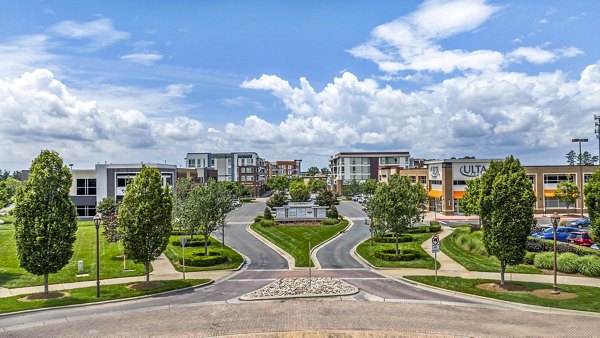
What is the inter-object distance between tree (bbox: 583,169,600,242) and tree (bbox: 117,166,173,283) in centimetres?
2772

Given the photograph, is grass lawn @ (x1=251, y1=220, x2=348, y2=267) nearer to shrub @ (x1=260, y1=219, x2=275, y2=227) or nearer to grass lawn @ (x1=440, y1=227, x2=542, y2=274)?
shrub @ (x1=260, y1=219, x2=275, y2=227)

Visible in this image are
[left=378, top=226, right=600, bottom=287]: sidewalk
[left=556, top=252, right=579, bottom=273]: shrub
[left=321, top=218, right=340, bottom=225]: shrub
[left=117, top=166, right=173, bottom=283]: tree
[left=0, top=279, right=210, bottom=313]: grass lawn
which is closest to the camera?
[left=0, top=279, right=210, bottom=313]: grass lawn

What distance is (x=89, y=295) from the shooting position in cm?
2533

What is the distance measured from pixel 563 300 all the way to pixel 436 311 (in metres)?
7.26

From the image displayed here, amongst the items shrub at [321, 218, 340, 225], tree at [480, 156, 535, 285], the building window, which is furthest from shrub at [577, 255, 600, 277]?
the building window

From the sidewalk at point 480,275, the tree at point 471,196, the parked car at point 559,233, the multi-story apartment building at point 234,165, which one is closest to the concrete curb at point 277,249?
the sidewalk at point 480,275

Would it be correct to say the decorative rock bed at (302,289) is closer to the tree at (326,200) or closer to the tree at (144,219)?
the tree at (144,219)

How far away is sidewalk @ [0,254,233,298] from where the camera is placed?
1059 inches

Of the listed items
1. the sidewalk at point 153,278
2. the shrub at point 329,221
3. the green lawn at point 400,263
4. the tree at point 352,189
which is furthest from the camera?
the tree at point 352,189

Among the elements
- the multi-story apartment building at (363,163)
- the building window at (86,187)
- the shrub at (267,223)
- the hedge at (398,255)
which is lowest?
the hedge at (398,255)

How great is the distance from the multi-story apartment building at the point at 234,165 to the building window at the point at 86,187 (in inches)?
2883

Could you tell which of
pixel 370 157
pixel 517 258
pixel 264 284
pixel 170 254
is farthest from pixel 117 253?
pixel 370 157

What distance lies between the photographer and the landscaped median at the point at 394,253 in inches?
1352

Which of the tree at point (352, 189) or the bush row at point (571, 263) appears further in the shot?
the tree at point (352, 189)
